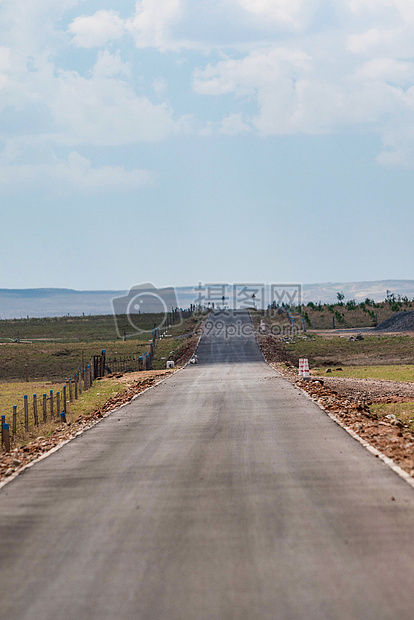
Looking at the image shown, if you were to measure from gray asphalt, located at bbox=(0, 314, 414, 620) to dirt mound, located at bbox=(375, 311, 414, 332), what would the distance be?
193 ft

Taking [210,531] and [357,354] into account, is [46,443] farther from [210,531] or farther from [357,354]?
[357,354]

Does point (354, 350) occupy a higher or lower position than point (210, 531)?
higher

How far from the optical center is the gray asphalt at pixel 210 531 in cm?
611

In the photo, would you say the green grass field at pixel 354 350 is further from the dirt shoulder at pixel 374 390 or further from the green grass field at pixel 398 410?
the green grass field at pixel 398 410

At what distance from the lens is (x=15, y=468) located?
1260 centimetres

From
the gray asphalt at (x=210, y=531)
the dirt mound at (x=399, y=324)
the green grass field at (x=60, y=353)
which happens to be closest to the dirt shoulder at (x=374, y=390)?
the gray asphalt at (x=210, y=531)

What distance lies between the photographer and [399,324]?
242 ft

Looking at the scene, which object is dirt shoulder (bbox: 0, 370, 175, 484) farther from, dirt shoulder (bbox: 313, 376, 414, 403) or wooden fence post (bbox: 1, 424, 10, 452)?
dirt shoulder (bbox: 313, 376, 414, 403)

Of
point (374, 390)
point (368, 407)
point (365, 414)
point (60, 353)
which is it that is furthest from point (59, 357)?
point (365, 414)

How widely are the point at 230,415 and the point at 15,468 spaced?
757 centimetres

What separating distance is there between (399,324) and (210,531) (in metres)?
69.0

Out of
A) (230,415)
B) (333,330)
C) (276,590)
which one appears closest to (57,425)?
(230,415)

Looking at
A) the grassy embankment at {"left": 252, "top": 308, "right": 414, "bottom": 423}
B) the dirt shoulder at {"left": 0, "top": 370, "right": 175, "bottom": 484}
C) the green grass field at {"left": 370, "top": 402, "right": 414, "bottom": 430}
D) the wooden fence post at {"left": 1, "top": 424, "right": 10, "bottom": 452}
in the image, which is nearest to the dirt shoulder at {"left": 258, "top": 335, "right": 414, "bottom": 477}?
the green grass field at {"left": 370, "top": 402, "right": 414, "bottom": 430}

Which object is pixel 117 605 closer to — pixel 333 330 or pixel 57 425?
pixel 57 425
